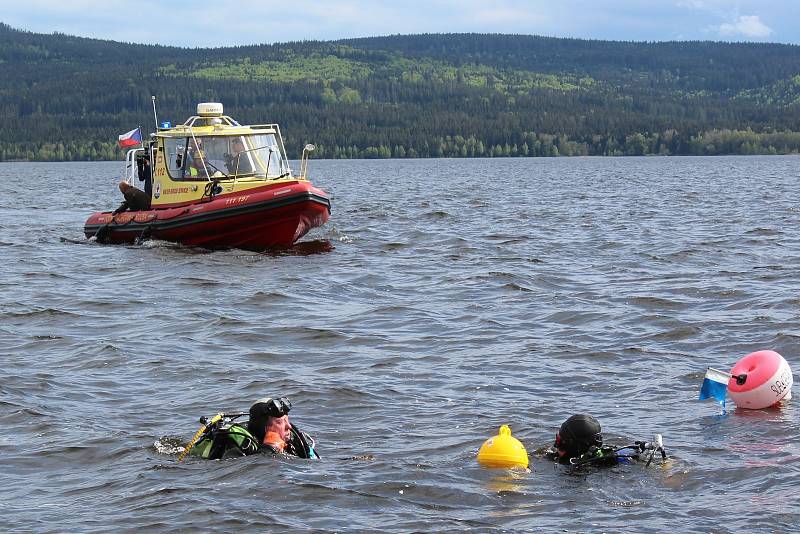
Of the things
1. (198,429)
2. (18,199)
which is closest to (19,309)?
(198,429)

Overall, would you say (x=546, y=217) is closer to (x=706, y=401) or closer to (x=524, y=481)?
(x=706, y=401)

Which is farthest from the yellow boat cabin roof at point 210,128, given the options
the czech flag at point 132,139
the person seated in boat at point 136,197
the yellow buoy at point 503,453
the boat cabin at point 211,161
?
the yellow buoy at point 503,453

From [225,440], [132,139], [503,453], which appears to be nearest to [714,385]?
[503,453]

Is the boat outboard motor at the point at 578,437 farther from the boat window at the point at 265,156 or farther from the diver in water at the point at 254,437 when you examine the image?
the boat window at the point at 265,156

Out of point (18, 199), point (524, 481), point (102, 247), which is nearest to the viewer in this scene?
point (524, 481)

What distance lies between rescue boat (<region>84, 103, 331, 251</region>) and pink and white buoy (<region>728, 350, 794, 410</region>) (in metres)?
13.3

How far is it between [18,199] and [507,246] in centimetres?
3412

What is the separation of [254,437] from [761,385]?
4909mm

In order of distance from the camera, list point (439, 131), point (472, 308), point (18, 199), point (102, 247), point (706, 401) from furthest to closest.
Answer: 1. point (439, 131)
2. point (18, 199)
3. point (102, 247)
4. point (472, 308)
5. point (706, 401)

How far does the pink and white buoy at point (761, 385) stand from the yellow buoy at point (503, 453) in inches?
110

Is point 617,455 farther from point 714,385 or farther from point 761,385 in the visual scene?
point 761,385

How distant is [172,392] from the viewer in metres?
12.9

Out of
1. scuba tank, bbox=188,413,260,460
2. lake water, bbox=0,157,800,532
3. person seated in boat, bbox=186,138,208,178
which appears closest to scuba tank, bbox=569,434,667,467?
lake water, bbox=0,157,800,532

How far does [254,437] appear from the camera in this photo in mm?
10109
